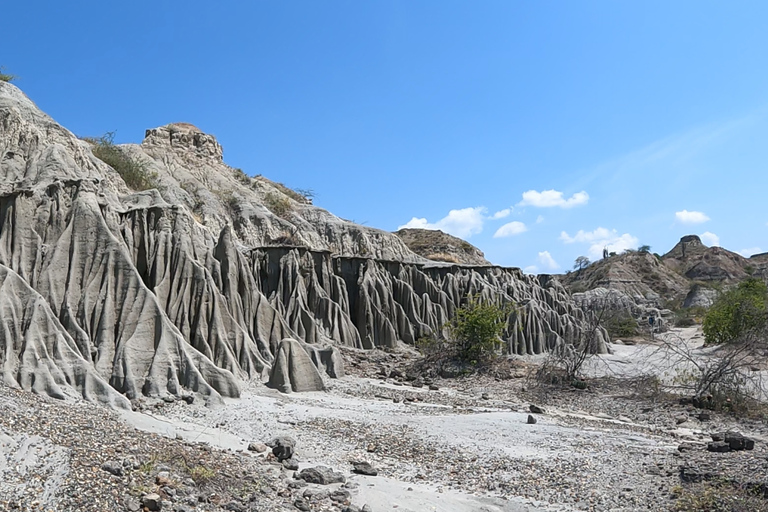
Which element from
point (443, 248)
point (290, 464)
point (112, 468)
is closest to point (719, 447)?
point (290, 464)

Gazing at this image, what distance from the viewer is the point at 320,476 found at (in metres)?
10.0

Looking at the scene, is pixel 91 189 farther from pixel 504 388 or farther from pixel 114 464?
pixel 504 388

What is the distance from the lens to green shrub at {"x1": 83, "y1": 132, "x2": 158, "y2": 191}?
30453 millimetres

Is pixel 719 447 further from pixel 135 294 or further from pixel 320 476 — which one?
pixel 135 294

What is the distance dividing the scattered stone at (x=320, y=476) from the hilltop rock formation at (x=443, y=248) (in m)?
46.0

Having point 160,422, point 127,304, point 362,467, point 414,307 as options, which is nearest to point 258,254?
point 414,307

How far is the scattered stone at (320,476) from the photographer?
9.98 meters

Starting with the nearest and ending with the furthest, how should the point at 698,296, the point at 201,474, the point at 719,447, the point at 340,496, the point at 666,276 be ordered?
the point at 201,474 → the point at 340,496 → the point at 719,447 → the point at 698,296 → the point at 666,276

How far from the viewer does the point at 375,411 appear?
16.6m

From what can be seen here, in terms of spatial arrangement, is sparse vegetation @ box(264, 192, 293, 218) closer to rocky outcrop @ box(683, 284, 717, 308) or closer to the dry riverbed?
the dry riverbed

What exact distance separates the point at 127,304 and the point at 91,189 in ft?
13.3

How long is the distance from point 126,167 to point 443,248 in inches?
1354

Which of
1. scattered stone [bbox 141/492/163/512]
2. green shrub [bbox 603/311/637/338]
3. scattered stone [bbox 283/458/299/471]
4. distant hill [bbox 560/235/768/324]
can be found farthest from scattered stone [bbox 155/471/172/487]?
distant hill [bbox 560/235/768/324]

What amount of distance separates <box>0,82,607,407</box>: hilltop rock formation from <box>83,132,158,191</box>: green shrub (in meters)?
1.06
